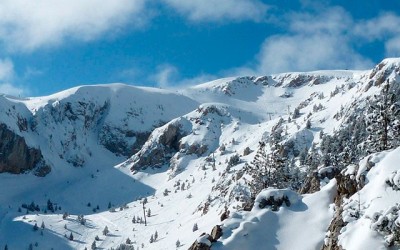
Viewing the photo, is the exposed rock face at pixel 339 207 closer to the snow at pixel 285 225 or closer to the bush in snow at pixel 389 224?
the snow at pixel 285 225

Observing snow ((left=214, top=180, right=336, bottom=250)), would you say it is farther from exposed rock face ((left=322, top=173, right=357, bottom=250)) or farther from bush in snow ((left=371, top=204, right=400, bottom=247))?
bush in snow ((left=371, top=204, right=400, bottom=247))

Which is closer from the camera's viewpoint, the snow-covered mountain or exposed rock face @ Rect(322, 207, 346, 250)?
exposed rock face @ Rect(322, 207, 346, 250)

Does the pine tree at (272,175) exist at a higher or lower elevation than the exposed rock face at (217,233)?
higher

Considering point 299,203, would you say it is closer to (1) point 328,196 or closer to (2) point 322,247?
(1) point 328,196

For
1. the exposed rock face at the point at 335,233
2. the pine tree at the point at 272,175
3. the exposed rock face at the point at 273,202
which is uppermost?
the pine tree at the point at 272,175

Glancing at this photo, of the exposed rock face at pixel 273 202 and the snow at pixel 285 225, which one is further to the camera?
the exposed rock face at pixel 273 202

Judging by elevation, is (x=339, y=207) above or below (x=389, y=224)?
above

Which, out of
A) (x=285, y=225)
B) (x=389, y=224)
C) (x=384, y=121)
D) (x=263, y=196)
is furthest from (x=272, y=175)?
(x=389, y=224)

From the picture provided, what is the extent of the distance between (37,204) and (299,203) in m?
154

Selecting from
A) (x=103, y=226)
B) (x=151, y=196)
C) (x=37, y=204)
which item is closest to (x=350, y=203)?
(x=103, y=226)

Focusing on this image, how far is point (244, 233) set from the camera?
30.0 metres

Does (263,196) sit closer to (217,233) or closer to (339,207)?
(217,233)

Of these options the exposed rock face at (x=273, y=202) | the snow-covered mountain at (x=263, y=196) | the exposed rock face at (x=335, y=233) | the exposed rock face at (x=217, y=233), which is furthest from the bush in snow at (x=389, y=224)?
the exposed rock face at (x=273, y=202)

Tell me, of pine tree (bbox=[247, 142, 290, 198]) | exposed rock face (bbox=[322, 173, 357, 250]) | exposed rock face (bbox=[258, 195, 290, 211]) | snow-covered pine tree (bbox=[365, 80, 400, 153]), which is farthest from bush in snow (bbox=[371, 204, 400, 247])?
pine tree (bbox=[247, 142, 290, 198])
